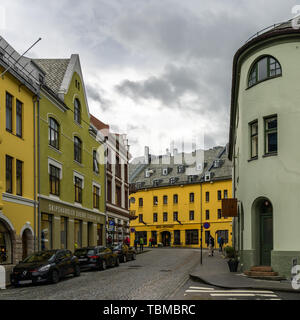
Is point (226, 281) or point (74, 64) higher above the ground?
point (74, 64)

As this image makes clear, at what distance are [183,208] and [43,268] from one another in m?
54.9

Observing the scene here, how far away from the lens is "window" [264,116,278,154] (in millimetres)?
21938

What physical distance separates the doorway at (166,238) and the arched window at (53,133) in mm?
46403

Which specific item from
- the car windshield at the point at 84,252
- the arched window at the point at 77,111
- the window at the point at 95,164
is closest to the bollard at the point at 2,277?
the car windshield at the point at 84,252

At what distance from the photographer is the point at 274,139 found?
865 inches

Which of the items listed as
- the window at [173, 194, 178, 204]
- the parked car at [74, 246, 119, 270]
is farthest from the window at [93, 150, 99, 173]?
the window at [173, 194, 178, 204]

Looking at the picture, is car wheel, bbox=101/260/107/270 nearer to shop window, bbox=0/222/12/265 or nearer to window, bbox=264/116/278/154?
shop window, bbox=0/222/12/265

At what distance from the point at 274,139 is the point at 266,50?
4.06 meters

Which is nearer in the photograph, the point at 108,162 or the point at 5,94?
the point at 5,94

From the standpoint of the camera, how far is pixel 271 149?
2206 cm

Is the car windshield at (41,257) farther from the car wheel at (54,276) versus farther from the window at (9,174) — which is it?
the window at (9,174)

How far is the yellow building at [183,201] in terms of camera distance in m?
70.4
